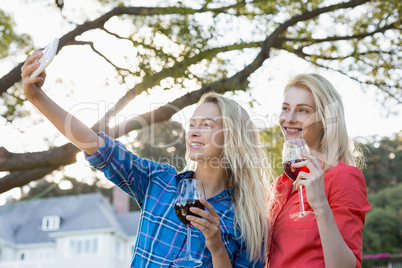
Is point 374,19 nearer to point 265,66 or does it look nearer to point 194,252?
point 265,66

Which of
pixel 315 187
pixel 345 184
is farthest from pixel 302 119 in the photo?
pixel 315 187

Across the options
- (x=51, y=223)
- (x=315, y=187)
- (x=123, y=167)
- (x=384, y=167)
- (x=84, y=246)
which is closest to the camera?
(x=315, y=187)

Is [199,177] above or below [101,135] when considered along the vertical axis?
below

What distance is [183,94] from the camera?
17.4 ft

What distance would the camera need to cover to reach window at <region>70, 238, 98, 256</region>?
24.8 metres

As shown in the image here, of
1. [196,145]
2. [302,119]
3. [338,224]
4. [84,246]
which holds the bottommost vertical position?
[84,246]

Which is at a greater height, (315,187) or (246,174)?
(246,174)

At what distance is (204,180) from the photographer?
3209 mm

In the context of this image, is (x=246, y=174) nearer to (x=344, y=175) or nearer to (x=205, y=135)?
(x=205, y=135)

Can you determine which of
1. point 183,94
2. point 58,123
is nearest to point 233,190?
point 58,123

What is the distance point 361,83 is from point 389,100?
474 millimetres

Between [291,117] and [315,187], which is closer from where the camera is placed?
[315,187]

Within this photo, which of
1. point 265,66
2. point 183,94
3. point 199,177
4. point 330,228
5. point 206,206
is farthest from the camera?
point 265,66

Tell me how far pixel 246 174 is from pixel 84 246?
23.5m
